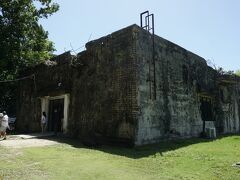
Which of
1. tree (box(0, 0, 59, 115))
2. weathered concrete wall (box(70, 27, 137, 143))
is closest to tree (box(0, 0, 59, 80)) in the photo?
tree (box(0, 0, 59, 115))

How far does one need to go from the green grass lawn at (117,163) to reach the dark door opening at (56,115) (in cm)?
549

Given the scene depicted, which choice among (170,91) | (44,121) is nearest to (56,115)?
(44,121)

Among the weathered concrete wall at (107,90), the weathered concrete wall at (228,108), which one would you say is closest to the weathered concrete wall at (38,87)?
the weathered concrete wall at (107,90)

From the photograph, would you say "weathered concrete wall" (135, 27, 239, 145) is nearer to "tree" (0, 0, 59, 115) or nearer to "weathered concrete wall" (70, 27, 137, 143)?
"weathered concrete wall" (70, 27, 137, 143)

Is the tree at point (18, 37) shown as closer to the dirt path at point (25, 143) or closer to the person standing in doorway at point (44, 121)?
the person standing in doorway at point (44, 121)

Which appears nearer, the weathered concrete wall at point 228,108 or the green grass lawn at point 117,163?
the green grass lawn at point 117,163

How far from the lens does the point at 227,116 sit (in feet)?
70.4

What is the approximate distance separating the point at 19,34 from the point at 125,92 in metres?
13.7

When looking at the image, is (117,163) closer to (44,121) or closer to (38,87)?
(44,121)

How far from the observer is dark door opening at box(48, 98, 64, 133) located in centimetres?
1687

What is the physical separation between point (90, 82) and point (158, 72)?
343cm

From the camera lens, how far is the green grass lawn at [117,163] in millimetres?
7137

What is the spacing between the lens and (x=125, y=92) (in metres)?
12.5

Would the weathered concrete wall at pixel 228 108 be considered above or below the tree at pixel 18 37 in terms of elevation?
below
